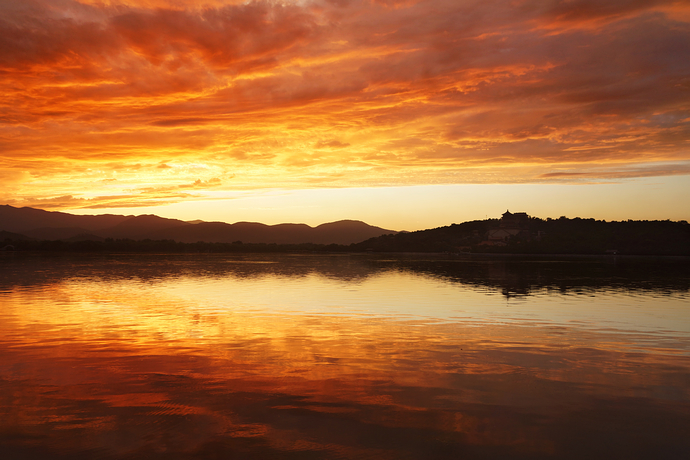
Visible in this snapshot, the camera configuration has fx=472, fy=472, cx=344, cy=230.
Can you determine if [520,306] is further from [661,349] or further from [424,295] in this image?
[661,349]

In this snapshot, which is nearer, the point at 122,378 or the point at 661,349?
the point at 122,378

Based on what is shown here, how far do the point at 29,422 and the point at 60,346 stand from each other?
7.69m

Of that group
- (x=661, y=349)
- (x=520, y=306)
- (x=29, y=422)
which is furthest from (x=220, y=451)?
(x=520, y=306)

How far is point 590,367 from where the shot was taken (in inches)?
531

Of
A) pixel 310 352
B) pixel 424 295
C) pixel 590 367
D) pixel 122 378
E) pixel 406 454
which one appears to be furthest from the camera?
pixel 424 295

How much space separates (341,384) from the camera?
11.5 meters

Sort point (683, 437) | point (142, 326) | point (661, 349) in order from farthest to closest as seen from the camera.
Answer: point (142, 326) < point (661, 349) < point (683, 437)

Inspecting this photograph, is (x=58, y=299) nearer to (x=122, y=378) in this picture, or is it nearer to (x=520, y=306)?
(x=122, y=378)

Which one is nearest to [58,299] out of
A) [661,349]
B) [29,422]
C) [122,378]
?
[122,378]

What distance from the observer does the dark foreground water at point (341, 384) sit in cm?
815

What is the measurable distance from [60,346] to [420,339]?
40.7 feet

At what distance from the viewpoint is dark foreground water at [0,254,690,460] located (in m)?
8.15

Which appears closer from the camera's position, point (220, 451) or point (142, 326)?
point (220, 451)

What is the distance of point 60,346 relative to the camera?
51.6 ft
